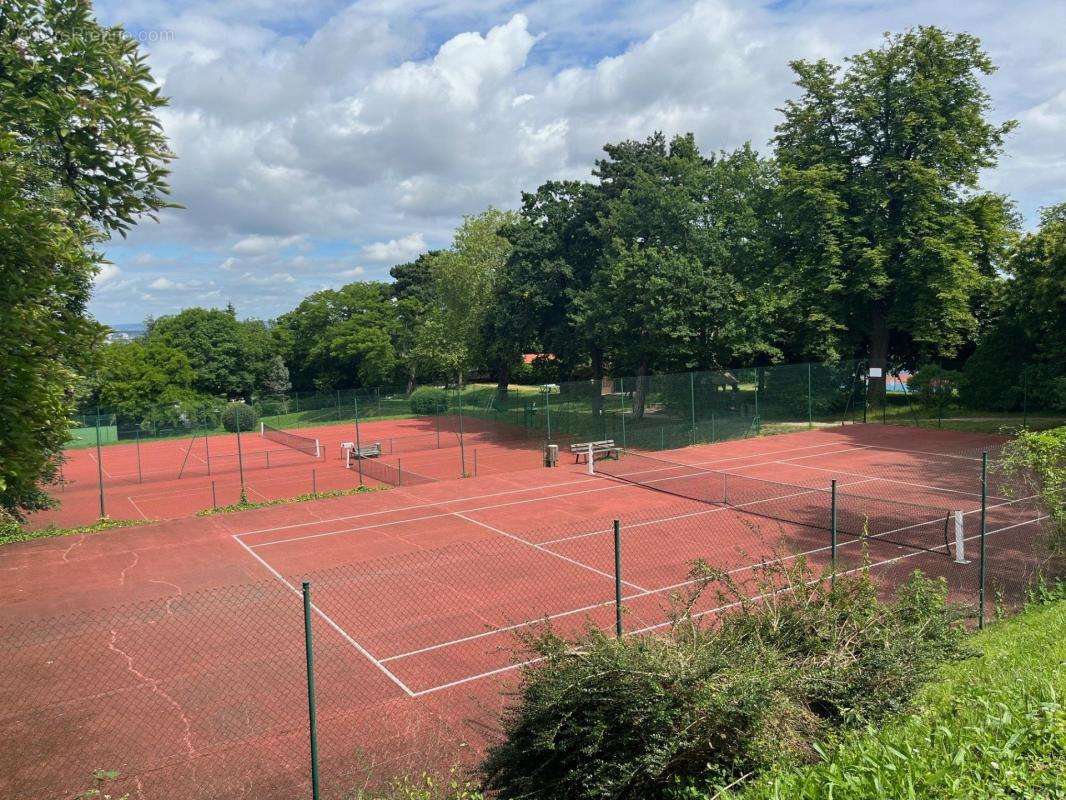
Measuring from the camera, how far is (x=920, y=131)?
3300 centimetres

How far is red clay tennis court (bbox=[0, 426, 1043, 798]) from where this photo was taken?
26.8 feet

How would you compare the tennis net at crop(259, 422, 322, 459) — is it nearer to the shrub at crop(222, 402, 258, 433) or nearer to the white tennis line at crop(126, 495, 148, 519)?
the shrub at crop(222, 402, 258, 433)

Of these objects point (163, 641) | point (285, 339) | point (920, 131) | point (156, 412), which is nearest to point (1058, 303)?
point (920, 131)

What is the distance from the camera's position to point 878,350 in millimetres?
35625

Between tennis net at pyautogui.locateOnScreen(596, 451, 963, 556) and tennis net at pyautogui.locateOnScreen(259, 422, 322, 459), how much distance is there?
18.0m

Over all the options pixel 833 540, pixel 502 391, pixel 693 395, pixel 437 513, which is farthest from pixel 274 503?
pixel 502 391

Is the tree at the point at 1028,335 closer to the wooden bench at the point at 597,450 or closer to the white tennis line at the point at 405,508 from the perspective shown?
the wooden bench at the point at 597,450

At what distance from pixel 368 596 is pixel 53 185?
8103 mm

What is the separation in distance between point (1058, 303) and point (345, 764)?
30350 mm

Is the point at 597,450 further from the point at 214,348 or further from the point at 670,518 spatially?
the point at 214,348

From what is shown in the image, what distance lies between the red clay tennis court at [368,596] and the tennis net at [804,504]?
4.3 inches

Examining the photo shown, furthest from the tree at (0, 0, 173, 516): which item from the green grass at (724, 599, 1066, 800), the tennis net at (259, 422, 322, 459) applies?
the tennis net at (259, 422, 322, 459)

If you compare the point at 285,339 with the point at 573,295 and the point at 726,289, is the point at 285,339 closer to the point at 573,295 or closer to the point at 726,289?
the point at 573,295

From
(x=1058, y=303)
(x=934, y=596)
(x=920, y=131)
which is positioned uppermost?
(x=920, y=131)
